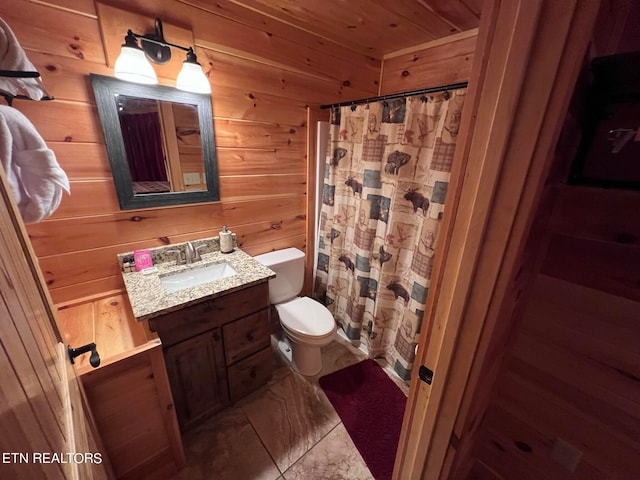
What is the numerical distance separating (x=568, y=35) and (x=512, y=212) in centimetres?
29

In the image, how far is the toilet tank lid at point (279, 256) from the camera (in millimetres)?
1865

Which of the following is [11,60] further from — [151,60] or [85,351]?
[85,351]

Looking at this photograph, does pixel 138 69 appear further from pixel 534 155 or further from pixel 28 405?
pixel 534 155

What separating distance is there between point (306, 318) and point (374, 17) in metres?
1.88

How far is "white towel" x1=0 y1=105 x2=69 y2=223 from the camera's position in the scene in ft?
2.13

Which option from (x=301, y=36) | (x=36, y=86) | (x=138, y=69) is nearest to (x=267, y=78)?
(x=301, y=36)

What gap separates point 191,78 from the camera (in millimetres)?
1287

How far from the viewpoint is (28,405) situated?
0.37 m

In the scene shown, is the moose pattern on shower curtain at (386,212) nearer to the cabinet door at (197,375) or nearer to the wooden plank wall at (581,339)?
the wooden plank wall at (581,339)

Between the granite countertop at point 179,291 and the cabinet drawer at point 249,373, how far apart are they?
505 millimetres

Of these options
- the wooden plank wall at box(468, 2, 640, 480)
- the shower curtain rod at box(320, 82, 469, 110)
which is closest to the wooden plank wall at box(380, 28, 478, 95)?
the shower curtain rod at box(320, 82, 469, 110)

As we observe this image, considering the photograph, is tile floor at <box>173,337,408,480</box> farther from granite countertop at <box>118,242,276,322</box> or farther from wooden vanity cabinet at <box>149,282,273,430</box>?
granite countertop at <box>118,242,276,322</box>

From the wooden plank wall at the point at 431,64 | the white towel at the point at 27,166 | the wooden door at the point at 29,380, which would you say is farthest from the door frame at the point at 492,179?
the wooden plank wall at the point at 431,64

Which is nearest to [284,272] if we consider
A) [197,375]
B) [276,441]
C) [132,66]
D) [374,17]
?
[197,375]
